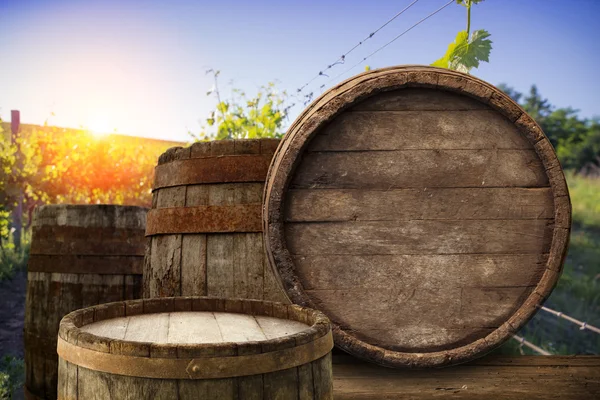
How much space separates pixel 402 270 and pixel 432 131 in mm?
546

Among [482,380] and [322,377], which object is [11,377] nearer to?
[482,380]

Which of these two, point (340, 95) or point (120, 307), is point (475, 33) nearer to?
point (340, 95)

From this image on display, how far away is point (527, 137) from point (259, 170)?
107 centimetres

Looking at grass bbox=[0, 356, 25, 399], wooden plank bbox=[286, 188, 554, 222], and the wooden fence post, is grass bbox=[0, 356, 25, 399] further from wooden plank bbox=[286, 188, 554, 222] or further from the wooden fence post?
the wooden fence post

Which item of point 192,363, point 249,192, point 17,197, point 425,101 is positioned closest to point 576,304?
point 425,101

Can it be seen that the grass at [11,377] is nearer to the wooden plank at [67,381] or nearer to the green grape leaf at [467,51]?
the wooden plank at [67,381]

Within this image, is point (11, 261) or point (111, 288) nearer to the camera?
point (111, 288)

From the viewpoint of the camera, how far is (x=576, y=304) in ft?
30.0

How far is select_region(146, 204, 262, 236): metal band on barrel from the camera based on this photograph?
238 cm

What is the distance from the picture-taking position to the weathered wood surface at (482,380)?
228cm

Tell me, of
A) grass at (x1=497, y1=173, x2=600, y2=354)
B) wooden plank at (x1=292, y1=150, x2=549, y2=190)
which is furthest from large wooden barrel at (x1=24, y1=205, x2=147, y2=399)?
grass at (x1=497, y1=173, x2=600, y2=354)

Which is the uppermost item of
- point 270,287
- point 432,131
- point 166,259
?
point 432,131

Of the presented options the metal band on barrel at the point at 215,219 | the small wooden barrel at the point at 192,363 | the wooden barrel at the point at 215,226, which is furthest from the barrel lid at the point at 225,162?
the small wooden barrel at the point at 192,363

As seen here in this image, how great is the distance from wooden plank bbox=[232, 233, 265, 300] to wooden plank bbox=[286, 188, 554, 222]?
0.90 feet
